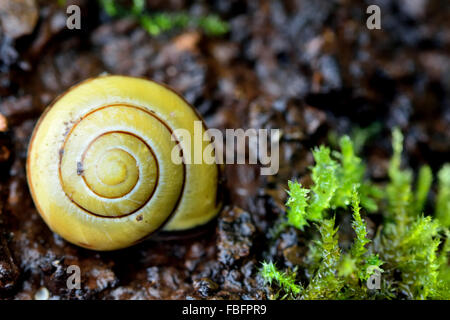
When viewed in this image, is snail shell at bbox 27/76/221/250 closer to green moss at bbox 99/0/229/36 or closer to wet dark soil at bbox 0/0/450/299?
wet dark soil at bbox 0/0/450/299

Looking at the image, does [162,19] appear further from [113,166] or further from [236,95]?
[113,166]

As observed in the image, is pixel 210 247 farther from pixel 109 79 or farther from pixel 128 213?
pixel 109 79

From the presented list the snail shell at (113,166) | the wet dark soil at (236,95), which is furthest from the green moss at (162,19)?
the snail shell at (113,166)

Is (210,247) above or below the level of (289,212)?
below

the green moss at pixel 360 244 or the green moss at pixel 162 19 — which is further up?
the green moss at pixel 162 19

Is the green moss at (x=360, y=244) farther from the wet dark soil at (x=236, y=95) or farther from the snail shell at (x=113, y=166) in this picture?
the snail shell at (x=113, y=166)

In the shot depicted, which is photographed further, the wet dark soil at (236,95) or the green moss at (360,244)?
the wet dark soil at (236,95)

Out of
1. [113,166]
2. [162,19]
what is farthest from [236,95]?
[113,166]

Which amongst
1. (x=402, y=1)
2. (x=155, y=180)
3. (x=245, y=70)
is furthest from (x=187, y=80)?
(x=402, y=1)
